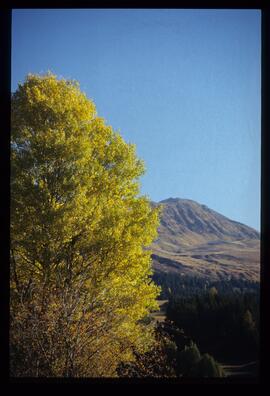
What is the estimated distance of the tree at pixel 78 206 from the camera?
6.57 meters

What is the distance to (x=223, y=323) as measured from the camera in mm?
20094

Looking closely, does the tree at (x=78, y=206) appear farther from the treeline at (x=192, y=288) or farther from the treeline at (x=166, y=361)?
the treeline at (x=192, y=288)

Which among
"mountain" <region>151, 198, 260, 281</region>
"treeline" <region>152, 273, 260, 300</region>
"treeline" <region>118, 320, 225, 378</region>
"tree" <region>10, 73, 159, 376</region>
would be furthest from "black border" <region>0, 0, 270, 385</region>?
"mountain" <region>151, 198, 260, 281</region>

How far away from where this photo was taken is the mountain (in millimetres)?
36594

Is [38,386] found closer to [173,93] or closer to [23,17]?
[23,17]

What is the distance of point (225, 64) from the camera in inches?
279

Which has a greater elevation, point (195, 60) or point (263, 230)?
point (195, 60)

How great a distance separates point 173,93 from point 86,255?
334cm

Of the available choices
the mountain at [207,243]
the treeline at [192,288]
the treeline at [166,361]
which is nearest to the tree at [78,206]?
the treeline at [166,361]
